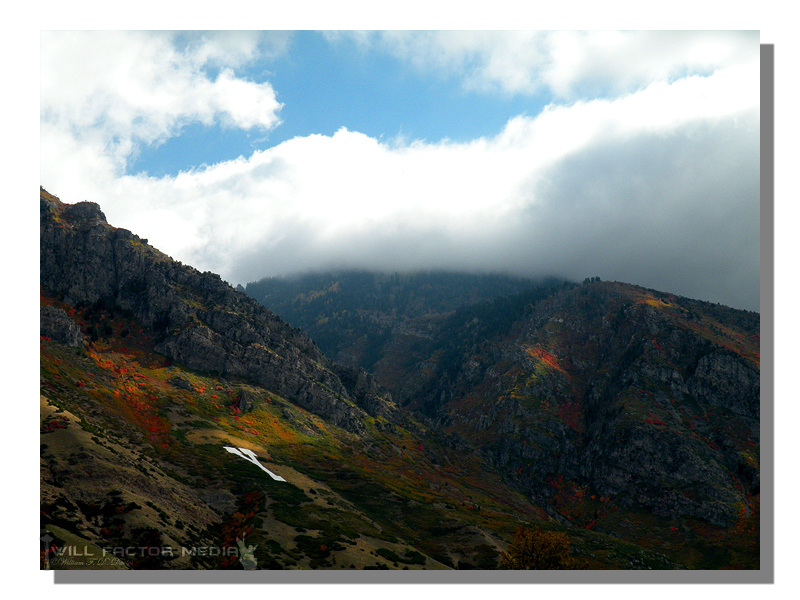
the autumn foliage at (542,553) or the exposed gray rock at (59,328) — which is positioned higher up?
the exposed gray rock at (59,328)

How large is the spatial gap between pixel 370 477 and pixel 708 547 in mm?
162609

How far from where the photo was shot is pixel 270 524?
86.0 metres

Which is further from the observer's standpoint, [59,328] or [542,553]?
[59,328]

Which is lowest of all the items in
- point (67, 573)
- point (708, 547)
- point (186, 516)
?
point (708, 547)

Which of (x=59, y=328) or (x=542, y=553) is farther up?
(x=59, y=328)

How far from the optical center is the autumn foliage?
7275 cm

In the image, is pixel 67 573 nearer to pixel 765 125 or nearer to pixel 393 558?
pixel 393 558

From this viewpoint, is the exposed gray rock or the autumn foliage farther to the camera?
the exposed gray rock

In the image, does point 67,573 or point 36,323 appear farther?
point 36,323

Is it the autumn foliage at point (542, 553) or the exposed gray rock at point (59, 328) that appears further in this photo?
the exposed gray rock at point (59, 328)

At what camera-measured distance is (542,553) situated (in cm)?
7412

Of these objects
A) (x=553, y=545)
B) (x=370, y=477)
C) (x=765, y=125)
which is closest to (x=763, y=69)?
(x=765, y=125)

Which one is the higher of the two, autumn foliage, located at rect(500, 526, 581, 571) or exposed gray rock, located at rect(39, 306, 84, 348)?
exposed gray rock, located at rect(39, 306, 84, 348)

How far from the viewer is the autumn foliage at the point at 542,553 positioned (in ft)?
239
